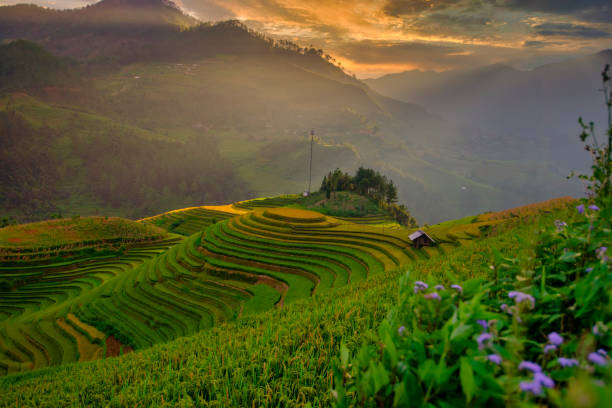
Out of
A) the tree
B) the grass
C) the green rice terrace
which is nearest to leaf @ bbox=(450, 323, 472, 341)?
the green rice terrace

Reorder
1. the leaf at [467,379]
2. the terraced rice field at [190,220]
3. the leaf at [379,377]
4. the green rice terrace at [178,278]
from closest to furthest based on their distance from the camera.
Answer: the leaf at [467,379], the leaf at [379,377], the green rice terrace at [178,278], the terraced rice field at [190,220]

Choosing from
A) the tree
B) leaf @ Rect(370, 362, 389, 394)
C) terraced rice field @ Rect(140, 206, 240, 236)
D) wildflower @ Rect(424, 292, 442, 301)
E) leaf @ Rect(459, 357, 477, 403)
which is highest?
wildflower @ Rect(424, 292, 442, 301)

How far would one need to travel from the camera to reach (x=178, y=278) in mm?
23359

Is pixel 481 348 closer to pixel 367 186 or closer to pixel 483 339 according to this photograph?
pixel 483 339

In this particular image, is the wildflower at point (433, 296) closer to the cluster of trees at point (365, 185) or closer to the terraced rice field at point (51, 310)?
the terraced rice field at point (51, 310)

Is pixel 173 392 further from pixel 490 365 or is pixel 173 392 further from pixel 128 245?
pixel 128 245

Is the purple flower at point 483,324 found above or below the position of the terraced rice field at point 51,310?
above

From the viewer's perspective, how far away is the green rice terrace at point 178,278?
58.5ft

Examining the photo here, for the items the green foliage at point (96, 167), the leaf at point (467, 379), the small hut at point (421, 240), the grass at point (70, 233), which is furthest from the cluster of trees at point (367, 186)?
the green foliage at point (96, 167)

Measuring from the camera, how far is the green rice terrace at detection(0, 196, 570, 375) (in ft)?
58.5

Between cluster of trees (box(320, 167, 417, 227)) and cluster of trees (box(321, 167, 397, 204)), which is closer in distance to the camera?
cluster of trees (box(320, 167, 417, 227))

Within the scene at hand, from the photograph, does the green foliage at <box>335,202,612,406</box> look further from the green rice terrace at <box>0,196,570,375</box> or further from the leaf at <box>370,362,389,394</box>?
the green rice terrace at <box>0,196,570,375</box>

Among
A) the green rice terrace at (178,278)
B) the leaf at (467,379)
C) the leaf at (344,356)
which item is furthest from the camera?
the green rice terrace at (178,278)

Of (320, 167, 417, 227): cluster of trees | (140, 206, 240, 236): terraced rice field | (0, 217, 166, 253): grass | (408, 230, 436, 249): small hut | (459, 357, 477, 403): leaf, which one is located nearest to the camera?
(459, 357, 477, 403): leaf
